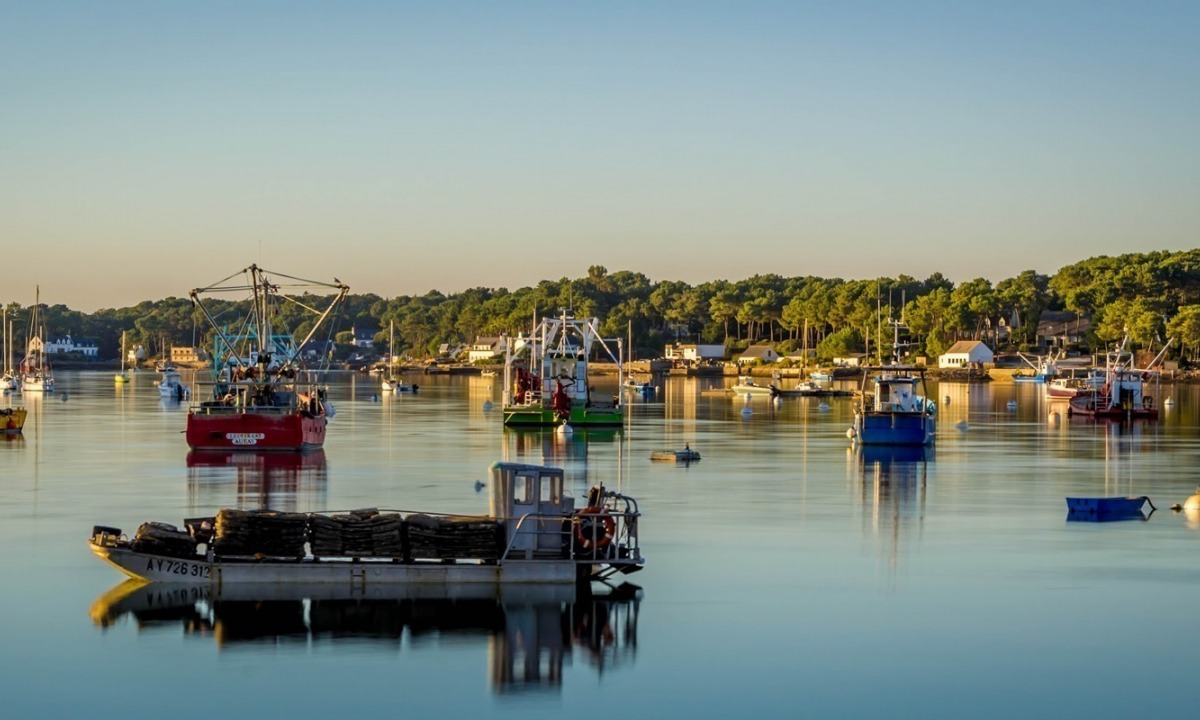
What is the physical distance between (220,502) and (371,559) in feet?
59.5

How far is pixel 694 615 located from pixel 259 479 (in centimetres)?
2780

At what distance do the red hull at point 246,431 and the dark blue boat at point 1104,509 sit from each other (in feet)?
108

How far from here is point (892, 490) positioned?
172 feet

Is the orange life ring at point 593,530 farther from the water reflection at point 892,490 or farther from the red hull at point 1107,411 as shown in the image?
the red hull at point 1107,411

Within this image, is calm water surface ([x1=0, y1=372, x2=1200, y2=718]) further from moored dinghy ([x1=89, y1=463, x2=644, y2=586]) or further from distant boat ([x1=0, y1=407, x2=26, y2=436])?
distant boat ([x1=0, y1=407, x2=26, y2=436])

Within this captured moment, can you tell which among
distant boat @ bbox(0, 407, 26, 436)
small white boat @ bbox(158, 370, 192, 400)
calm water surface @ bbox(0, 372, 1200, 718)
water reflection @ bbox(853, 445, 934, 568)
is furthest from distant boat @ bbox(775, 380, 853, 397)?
calm water surface @ bbox(0, 372, 1200, 718)

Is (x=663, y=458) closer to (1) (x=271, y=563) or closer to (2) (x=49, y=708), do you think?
(1) (x=271, y=563)

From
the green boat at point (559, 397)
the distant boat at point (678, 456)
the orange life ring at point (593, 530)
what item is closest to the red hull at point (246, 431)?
the distant boat at point (678, 456)

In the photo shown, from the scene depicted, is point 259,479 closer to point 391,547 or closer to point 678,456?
point 678,456

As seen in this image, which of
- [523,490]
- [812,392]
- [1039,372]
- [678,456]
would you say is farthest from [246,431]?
[1039,372]

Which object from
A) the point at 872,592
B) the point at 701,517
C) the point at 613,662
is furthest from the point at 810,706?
the point at 701,517

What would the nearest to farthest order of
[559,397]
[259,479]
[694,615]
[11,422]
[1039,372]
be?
[694,615], [259,479], [11,422], [559,397], [1039,372]

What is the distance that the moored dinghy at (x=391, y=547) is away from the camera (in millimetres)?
29484

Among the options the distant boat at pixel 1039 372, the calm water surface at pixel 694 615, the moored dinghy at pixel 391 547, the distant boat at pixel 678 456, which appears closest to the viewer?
→ the calm water surface at pixel 694 615
